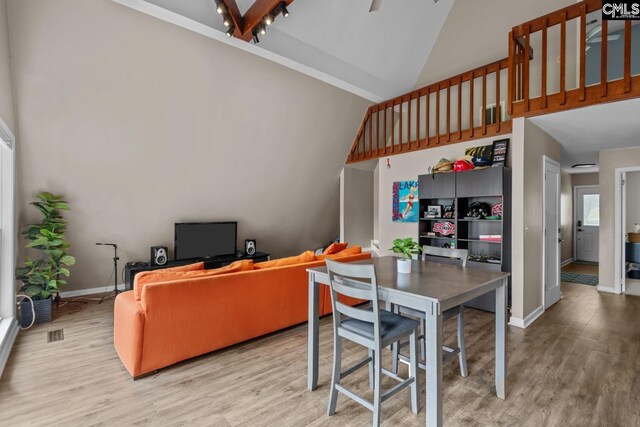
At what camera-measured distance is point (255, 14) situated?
3111mm

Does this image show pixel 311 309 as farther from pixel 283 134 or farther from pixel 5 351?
pixel 283 134

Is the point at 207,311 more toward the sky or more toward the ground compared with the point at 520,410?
more toward the sky

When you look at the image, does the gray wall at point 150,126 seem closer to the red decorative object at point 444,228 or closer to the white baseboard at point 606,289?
the red decorative object at point 444,228

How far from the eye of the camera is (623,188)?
4.87 m

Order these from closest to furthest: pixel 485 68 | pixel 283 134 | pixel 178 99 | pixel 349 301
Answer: pixel 349 301 → pixel 178 99 → pixel 485 68 → pixel 283 134

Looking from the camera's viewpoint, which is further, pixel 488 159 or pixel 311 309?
pixel 488 159

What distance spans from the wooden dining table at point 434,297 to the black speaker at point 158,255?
11.7ft

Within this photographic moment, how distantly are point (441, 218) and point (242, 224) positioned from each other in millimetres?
3676

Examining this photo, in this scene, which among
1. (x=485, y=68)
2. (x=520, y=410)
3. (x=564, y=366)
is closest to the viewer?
(x=520, y=410)

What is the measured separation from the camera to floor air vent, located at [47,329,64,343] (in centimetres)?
315

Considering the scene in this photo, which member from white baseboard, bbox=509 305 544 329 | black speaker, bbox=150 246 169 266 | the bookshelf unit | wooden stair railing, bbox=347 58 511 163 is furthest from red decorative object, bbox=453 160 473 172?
black speaker, bbox=150 246 169 266

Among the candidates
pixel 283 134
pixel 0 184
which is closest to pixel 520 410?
pixel 283 134

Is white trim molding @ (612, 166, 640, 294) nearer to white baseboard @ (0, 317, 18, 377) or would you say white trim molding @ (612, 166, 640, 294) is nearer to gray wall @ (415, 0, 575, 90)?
gray wall @ (415, 0, 575, 90)

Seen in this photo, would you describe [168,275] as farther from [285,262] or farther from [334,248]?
[334,248]
